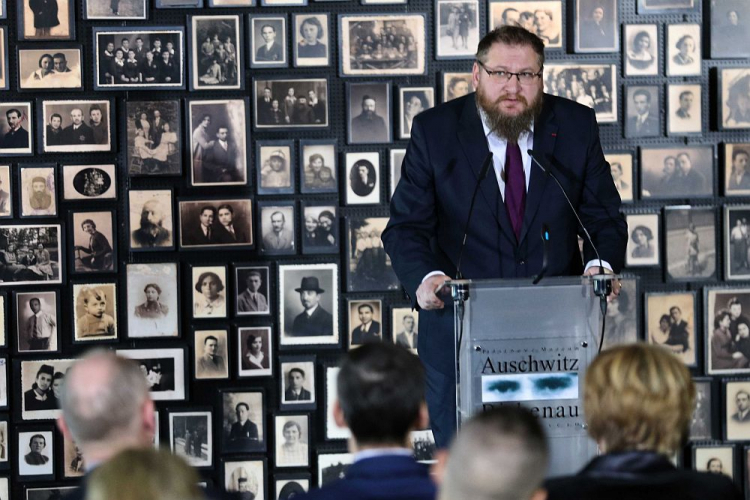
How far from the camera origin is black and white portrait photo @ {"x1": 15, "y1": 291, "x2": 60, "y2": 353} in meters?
5.75

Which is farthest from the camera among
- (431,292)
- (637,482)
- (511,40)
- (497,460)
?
(511,40)

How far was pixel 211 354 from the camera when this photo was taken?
5.79 meters

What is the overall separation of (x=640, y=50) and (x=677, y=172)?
65cm

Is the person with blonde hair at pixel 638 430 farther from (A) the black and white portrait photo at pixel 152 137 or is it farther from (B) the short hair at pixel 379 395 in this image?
(A) the black and white portrait photo at pixel 152 137

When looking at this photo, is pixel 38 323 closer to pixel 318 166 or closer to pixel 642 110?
pixel 318 166

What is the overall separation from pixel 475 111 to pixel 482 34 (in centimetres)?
143

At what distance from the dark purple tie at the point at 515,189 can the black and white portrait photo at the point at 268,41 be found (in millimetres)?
1731

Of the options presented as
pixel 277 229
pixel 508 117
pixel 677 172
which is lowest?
pixel 277 229

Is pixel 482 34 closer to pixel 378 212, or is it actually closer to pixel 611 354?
pixel 378 212

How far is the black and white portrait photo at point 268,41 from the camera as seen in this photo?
569cm

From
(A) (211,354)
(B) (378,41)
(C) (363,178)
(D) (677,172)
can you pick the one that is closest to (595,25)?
(D) (677,172)

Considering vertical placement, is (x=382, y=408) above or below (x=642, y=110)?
→ below

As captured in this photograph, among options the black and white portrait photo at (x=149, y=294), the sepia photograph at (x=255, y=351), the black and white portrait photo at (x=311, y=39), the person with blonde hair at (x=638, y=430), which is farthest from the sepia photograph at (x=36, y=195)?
the person with blonde hair at (x=638, y=430)

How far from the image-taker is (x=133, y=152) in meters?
5.70
